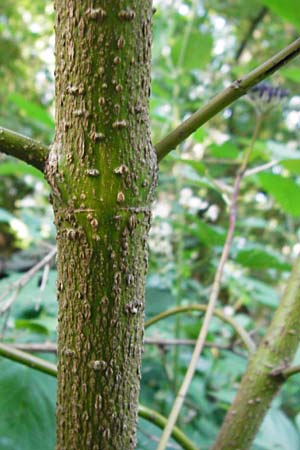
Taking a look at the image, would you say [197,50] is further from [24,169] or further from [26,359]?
[26,359]

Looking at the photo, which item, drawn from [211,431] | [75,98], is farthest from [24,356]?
[211,431]

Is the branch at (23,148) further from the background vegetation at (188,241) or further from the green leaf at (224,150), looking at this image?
the green leaf at (224,150)

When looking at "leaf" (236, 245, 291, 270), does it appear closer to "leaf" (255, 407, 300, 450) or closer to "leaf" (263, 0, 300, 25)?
"leaf" (255, 407, 300, 450)

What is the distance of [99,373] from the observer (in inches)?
9.9

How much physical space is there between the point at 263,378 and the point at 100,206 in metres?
0.26

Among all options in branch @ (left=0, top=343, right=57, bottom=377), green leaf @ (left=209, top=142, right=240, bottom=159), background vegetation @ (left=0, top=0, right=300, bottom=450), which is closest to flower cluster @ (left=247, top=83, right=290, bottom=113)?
background vegetation @ (left=0, top=0, right=300, bottom=450)

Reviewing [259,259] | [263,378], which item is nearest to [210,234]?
[259,259]

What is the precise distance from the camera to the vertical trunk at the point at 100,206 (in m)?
0.22

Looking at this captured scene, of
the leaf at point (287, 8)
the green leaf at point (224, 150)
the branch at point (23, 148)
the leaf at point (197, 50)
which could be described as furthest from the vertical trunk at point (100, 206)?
the leaf at point (197, 50)

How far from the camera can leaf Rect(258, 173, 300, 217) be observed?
→ 0.54 meters

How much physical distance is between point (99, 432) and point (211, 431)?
730mm

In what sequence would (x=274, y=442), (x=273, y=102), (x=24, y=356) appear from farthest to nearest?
(x=274, y=442) < (x=273, y=102) < (x=24, y=356)

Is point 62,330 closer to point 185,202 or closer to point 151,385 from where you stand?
point 151,385

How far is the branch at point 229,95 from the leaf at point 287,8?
0.23 metres
